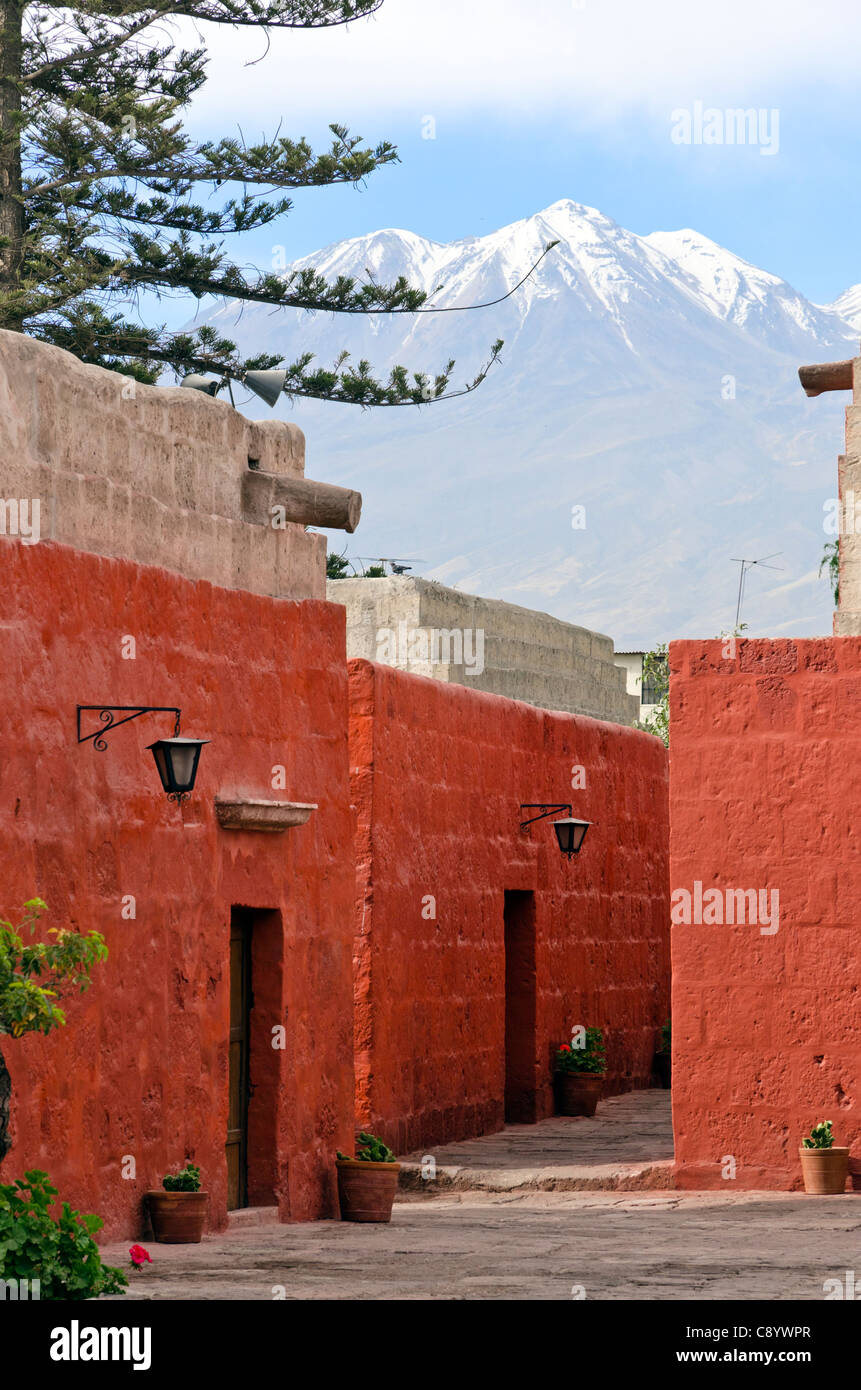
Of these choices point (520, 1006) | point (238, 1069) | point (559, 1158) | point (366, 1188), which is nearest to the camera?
point (238, 1069)

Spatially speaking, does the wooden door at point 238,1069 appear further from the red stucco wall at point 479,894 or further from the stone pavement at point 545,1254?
the red stucco wall at point 479,894

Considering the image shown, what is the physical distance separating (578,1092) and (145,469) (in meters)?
7.60

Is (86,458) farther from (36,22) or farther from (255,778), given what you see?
(36,22)

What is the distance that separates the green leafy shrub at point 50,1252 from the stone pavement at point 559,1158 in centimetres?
547

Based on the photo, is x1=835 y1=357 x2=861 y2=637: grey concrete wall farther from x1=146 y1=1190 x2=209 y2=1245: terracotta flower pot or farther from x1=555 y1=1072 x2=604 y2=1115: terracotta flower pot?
x1=555 y1=1072 x2=604 y2=1115: terracotta flower pot

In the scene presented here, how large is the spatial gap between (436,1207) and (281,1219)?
1.46 m

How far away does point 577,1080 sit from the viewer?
1482 centimetres

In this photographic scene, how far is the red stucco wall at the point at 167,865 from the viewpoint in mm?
7586

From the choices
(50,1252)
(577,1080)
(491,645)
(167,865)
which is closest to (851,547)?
(167,865)

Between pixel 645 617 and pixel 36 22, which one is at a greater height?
A: pixel 645 617

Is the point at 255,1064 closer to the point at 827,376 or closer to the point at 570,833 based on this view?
the point at 570,833

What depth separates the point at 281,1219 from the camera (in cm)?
941

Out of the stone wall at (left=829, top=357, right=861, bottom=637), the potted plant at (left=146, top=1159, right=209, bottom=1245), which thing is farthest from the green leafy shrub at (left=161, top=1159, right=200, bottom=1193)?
the stone wall at (left=829, top=357, right=861, bottom=637)
